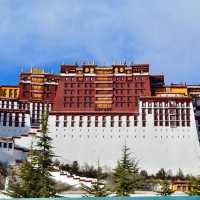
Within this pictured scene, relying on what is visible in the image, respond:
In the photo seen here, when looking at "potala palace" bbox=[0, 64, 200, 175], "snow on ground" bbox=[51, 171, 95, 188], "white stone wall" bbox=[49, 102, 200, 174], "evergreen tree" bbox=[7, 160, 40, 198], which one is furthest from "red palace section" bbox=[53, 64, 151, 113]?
"evergreen tree" bbox=[7, 160, 40, 198]

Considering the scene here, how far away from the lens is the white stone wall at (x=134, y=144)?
58438 mm

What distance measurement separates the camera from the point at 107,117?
200ft

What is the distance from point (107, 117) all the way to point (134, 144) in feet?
17.5

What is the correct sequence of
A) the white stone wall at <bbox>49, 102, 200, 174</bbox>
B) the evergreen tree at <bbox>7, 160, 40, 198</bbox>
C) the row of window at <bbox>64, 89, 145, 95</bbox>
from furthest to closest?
the row of window at <bbox>64, 89, 145, 95</bbox>
the white stone wall at <bbox>49, 102, 200, 174</bbox>
the evergreen tree at <bbox>7, 160, 40, 198</bbox>

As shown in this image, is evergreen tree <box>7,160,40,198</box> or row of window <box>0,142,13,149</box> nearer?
evergreen tree <box>7,160,40,198</box>

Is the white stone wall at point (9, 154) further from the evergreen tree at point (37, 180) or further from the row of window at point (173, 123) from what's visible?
the evergreen tree at point (37, 180)

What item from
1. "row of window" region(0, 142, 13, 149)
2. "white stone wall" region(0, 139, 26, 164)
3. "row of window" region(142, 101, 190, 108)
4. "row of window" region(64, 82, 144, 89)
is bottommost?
"white stone wall" region(0, 139, 26, 164)

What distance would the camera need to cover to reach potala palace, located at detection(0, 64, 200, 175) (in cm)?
5862

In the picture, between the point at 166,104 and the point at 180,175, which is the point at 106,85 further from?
the point at 180,175

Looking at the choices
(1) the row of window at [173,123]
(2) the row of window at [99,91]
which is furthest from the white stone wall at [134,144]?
(2) the row of window at [99,91]

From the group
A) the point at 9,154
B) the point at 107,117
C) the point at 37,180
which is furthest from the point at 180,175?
the point at 37,180

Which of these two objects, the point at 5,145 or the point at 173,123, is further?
the point at 173,123

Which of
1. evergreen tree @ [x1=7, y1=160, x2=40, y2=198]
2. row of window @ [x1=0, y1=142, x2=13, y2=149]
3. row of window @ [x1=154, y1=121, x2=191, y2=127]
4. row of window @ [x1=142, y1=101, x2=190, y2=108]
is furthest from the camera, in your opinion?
row of window @ [x1=142, y1=101, x2=190, y2=108]

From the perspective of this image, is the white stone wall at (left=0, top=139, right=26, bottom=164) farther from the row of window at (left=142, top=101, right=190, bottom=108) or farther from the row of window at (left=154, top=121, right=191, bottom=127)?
the row of window at (left=154, top=121, right=191, bottom=127)
